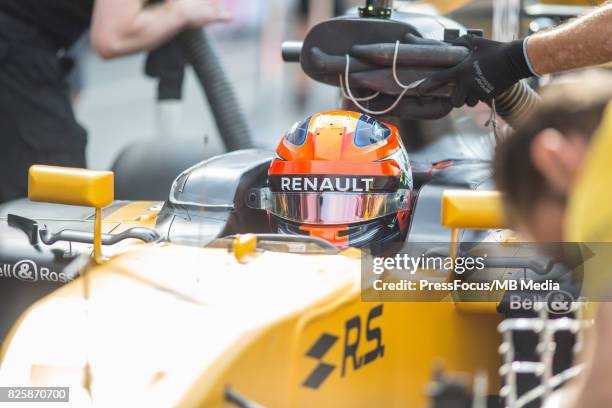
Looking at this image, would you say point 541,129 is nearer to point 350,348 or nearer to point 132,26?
point 350,348

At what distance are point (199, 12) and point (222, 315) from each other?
248 centimetres

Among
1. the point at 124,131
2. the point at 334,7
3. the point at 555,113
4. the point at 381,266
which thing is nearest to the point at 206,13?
the point at 381,266

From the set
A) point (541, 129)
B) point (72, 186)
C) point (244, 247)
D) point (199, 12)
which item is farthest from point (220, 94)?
point (541, 129)

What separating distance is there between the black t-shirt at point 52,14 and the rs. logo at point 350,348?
89.8 inches

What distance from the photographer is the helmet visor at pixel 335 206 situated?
9.05 feet

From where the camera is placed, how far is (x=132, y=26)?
412 cm

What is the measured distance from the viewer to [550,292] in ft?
8.06

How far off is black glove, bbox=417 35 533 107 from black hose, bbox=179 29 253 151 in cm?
154

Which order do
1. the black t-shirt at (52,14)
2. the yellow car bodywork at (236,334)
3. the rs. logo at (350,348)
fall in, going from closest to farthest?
the yellow car bodywork at (236,334)
the rs. logo at (350,348)
the black t-shirt at (52,14)

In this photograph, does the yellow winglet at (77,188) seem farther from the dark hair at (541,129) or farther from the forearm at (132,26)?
the forearm at (132,26)

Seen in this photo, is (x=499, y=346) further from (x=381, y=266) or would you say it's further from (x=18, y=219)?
(x=18, y=219)

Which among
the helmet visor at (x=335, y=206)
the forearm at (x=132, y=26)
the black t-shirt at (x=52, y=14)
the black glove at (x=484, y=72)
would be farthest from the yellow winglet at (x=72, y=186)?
the black t-shirt at (x=52, y=14)

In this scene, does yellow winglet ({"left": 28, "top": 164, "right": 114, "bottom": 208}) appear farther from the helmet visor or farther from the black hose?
the black hose

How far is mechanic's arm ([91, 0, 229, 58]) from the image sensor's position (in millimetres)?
4059
